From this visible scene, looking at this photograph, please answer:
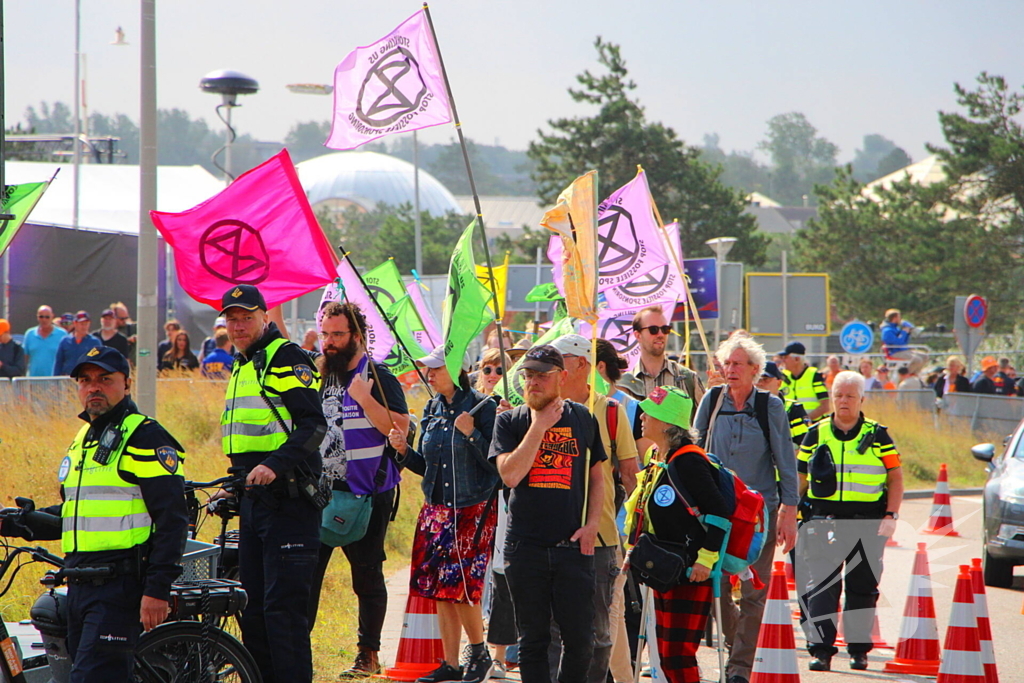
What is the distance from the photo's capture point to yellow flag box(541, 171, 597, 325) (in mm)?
7141

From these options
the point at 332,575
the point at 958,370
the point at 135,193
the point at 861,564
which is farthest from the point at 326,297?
the point at 135,193

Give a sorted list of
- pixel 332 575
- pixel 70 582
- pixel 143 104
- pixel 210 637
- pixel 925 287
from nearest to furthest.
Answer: pixel 70 582 < pixel 210 637 < pixel 143 104 < pixel 332 575 < pixel 925 287

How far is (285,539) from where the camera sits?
5.89 m

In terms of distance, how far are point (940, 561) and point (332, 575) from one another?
21.0 feet

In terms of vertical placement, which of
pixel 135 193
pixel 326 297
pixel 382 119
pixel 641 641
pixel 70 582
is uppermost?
pixel 135 193

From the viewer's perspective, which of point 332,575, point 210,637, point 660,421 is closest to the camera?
point 210,637

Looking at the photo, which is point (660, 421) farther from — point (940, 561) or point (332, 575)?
point (940, 561)

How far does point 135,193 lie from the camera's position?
134ft

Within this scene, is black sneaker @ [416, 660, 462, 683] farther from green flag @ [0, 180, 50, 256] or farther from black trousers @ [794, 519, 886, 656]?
green flag @ [0, 180, 50, 256]

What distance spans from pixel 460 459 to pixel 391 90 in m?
2.83

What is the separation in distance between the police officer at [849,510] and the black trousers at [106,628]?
4650 mm

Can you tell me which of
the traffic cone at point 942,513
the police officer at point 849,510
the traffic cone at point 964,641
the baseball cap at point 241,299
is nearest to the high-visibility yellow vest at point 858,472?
the police officer at point 849,510

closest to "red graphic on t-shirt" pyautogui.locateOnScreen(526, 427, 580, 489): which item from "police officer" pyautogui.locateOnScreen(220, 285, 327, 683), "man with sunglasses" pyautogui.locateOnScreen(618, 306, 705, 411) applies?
"police officer" pyautogui.locateOnScreen(220, 285, 327, 683)

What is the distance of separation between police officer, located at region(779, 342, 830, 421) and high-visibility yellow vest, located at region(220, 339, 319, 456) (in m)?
6.93
